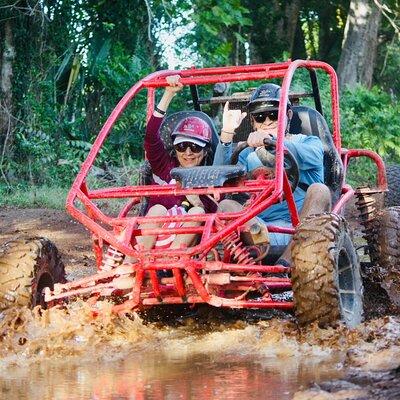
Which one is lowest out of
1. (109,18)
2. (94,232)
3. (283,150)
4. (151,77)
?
(94,232)

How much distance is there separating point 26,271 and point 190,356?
1.10 metres

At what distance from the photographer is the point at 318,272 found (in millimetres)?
5062

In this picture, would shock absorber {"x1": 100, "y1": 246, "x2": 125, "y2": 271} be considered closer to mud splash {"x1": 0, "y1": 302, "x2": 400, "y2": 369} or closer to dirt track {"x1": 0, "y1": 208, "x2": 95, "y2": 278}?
mud splash {"x1": 0, "y1": 302, "x2": 400, "y2": 369}

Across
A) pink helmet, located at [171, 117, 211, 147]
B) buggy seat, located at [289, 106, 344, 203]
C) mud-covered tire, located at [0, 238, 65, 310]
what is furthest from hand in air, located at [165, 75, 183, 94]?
mud-covered tire, located at [0, 238, 65, 310]

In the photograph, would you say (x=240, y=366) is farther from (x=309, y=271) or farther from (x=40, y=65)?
(x=40, y=65)

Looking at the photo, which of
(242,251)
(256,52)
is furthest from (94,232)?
(256,52)

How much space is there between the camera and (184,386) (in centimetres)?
423

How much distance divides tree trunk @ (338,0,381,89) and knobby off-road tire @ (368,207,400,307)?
1126 cm

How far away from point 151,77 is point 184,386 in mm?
2623

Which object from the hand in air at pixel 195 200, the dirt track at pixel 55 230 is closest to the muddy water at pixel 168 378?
the hand in air at pixel 195 200

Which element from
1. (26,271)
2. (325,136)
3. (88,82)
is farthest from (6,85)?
(26,271)

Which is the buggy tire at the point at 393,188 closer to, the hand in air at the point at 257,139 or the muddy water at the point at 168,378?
the hand in air at the point at 257,139

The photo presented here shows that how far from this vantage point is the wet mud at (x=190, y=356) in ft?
13.5

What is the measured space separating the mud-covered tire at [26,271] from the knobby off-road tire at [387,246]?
2202 millimetres
